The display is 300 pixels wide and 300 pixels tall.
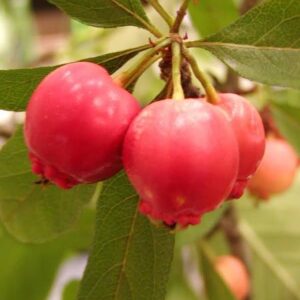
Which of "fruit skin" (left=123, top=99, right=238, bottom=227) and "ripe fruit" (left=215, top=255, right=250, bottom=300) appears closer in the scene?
"fruit skin" (left=123, top=99, right=238, bottom=227)

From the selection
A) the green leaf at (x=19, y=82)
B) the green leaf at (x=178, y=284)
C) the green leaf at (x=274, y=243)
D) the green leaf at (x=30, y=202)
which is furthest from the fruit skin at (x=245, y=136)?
the green leaf at (x=274, y=243)

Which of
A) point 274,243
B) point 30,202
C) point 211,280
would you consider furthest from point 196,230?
point 274,243

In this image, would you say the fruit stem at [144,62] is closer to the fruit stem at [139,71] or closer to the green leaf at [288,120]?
the fruit stem at [139,71]

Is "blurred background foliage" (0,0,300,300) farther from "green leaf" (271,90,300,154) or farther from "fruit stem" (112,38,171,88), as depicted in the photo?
"fruit stem" (112,38,171,88)

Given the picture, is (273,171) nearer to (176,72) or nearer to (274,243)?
(274,243)

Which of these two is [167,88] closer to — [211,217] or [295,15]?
[295,15]

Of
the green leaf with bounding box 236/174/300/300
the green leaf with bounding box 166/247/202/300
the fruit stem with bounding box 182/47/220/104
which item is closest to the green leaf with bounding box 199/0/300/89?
the fruit stem with bounding box 182/47/220/104

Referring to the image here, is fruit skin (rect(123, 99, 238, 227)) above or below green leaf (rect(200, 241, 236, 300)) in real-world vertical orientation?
above

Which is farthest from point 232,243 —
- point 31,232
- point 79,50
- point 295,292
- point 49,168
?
point 49,168

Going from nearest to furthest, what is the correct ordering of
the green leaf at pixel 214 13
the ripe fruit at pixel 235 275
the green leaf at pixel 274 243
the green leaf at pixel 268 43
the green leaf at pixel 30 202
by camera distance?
the green leaf at pixel 268 43
the green leaf at pixel 30 202
the green leaf at pixel 214 13
the ripe fruit at pixel 235 275
the green leaf at pixel 274 243
